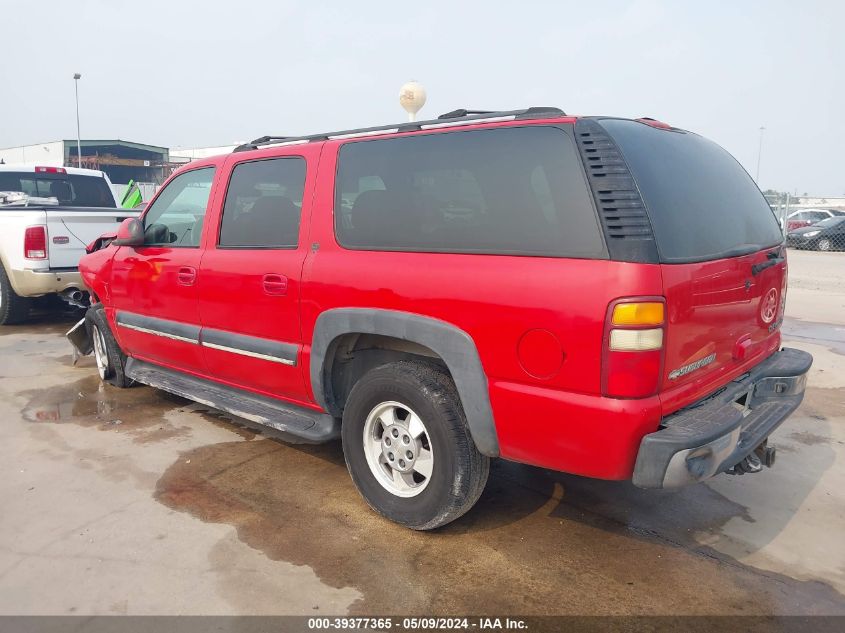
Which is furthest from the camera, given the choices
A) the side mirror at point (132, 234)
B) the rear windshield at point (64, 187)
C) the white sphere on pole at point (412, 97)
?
the white sphere on pole at point (412, 97)

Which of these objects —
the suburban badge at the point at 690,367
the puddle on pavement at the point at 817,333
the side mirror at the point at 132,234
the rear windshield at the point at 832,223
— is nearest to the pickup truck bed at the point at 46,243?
the side mirror at the point at 132,234

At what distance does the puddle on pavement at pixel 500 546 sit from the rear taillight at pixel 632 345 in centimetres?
92

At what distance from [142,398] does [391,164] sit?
10.7 ft

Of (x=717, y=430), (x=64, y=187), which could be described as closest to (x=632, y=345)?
(x=717, y=430)

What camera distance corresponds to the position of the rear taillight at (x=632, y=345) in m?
2.37

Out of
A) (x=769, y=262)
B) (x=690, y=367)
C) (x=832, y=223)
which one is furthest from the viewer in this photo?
(x=832, y=223)

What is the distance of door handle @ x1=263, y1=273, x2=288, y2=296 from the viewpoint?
3518mm

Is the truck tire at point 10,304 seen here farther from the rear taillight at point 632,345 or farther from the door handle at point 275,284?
the rear taillight at point 632,345

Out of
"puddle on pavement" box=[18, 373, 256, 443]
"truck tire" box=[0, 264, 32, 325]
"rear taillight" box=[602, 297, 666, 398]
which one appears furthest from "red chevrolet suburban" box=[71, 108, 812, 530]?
"truck tire" box=[0, 264, 32, 325]

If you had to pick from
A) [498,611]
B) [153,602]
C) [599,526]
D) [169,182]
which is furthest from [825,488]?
[169,182]

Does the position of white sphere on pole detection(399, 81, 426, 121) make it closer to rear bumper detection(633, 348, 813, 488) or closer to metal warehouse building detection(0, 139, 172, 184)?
rear bumper detection(633, 348, 813, 488)

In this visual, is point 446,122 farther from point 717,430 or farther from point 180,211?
point 180,211

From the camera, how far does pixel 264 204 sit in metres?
3.79

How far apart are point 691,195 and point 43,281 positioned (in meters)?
6.77
